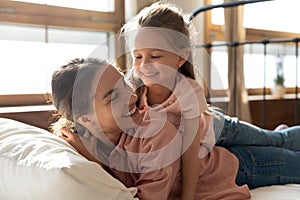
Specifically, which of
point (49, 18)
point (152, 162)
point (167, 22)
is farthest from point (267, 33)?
point (152, 162)

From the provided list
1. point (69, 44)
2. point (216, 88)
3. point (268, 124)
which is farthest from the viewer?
point (268, 124)

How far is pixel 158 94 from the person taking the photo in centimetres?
131

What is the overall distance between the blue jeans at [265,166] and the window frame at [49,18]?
2.70ft

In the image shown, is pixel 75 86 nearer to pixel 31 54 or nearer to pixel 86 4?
pixel 31 54

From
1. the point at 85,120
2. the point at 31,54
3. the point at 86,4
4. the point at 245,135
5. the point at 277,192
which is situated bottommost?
the point at 277,192

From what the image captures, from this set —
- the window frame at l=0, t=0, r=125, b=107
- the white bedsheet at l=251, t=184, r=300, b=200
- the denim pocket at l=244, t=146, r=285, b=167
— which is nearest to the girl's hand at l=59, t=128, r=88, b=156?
Answer: the white bedsheet at l=251, t=184, r=300, b=200

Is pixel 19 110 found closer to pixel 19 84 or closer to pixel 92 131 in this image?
pixel 19 84

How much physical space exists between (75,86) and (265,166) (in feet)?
2.64

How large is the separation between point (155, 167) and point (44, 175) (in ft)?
0.97

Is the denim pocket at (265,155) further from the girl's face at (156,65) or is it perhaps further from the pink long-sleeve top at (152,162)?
the girl's face at (156,65)

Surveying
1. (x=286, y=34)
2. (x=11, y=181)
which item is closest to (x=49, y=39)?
(x=11, y=181)

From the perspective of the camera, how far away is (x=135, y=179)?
116cm

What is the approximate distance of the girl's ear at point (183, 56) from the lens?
1.33 metres

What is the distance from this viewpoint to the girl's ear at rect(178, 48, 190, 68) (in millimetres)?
1327
